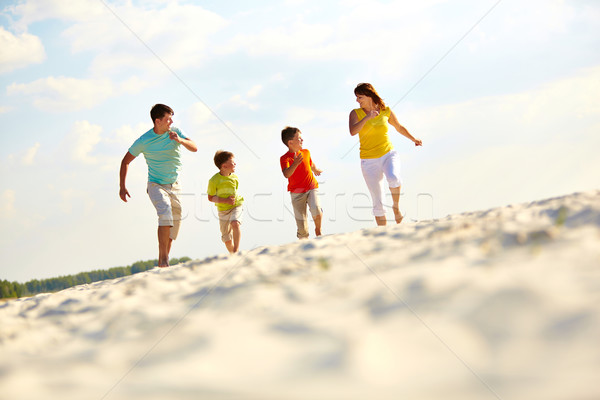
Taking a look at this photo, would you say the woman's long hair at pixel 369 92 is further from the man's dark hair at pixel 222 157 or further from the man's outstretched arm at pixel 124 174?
the man's outstretched arm at pixel 124 174

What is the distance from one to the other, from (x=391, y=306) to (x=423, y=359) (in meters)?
0.38

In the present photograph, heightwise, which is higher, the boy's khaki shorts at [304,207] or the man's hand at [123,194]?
the man's hand at [123,194]

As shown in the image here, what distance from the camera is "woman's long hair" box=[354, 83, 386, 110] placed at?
6531 mm

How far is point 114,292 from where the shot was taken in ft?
11.3

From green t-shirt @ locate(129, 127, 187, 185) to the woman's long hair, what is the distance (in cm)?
249

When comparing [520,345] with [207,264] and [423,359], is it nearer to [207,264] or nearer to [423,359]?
[423,359]

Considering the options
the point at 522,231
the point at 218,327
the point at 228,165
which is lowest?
the point at 218,327

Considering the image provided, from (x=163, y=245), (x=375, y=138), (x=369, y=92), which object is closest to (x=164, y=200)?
(x=163, y=245)

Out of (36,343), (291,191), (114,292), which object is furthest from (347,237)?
(291,191)

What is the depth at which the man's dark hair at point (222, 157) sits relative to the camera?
748 cm

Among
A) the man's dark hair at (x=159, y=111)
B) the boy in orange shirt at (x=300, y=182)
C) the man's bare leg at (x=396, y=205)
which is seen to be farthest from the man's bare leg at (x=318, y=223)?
the man's dark hair at (x=159, y=111)

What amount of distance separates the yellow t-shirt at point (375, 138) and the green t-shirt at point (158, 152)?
8.15ft

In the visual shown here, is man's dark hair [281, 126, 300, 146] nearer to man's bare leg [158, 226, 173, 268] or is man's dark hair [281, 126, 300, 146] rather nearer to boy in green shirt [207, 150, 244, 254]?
boy in green shirt [207, 150, 244, 254]

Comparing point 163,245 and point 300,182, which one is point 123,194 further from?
point 300,182
